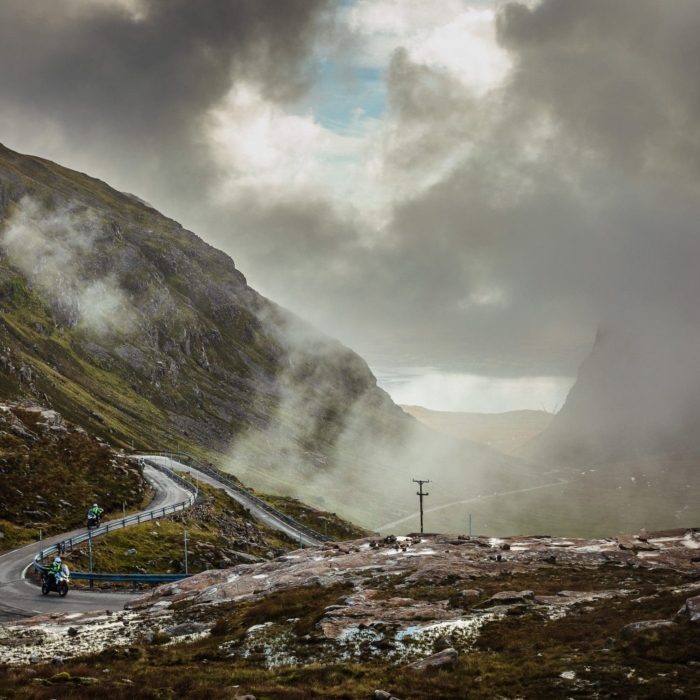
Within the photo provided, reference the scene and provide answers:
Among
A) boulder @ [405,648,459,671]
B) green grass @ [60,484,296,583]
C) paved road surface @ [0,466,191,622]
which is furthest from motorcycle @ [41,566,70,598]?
boulder @ [405,648,459,671]

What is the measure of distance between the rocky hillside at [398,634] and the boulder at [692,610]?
58 millimetres

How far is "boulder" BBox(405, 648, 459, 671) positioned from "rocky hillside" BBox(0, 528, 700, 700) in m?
0.08

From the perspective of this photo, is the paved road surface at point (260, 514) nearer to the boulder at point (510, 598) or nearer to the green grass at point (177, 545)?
the green grass at point (177, 545)

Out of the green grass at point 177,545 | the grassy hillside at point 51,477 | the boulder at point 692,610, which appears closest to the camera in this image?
the boulder at point 692,610

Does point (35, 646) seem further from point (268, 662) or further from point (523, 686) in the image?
point (523, 686)

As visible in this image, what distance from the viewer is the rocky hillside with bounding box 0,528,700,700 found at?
65.4 feet

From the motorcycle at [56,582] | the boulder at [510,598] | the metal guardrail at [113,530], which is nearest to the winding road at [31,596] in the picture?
the motorcycle at [56,582]

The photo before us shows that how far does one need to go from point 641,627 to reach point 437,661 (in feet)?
27.0

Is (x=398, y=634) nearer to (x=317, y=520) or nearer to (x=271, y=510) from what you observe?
(x=271, y=510)

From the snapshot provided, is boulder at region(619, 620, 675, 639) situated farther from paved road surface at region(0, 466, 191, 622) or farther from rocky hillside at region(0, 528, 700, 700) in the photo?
paved road surface at region(0, 466, 191, 622)

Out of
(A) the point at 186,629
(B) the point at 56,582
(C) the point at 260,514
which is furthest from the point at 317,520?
(A) the point at 186,629

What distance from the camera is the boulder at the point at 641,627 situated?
22.7m

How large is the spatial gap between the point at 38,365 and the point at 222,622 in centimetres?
18270

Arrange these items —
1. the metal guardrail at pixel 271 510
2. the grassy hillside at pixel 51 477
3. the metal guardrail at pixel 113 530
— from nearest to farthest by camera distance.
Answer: the metal guardrail at pixel 113 530 < the grassy hillside at pixel 51 477 < the metal guardrail at pixel 271 510
